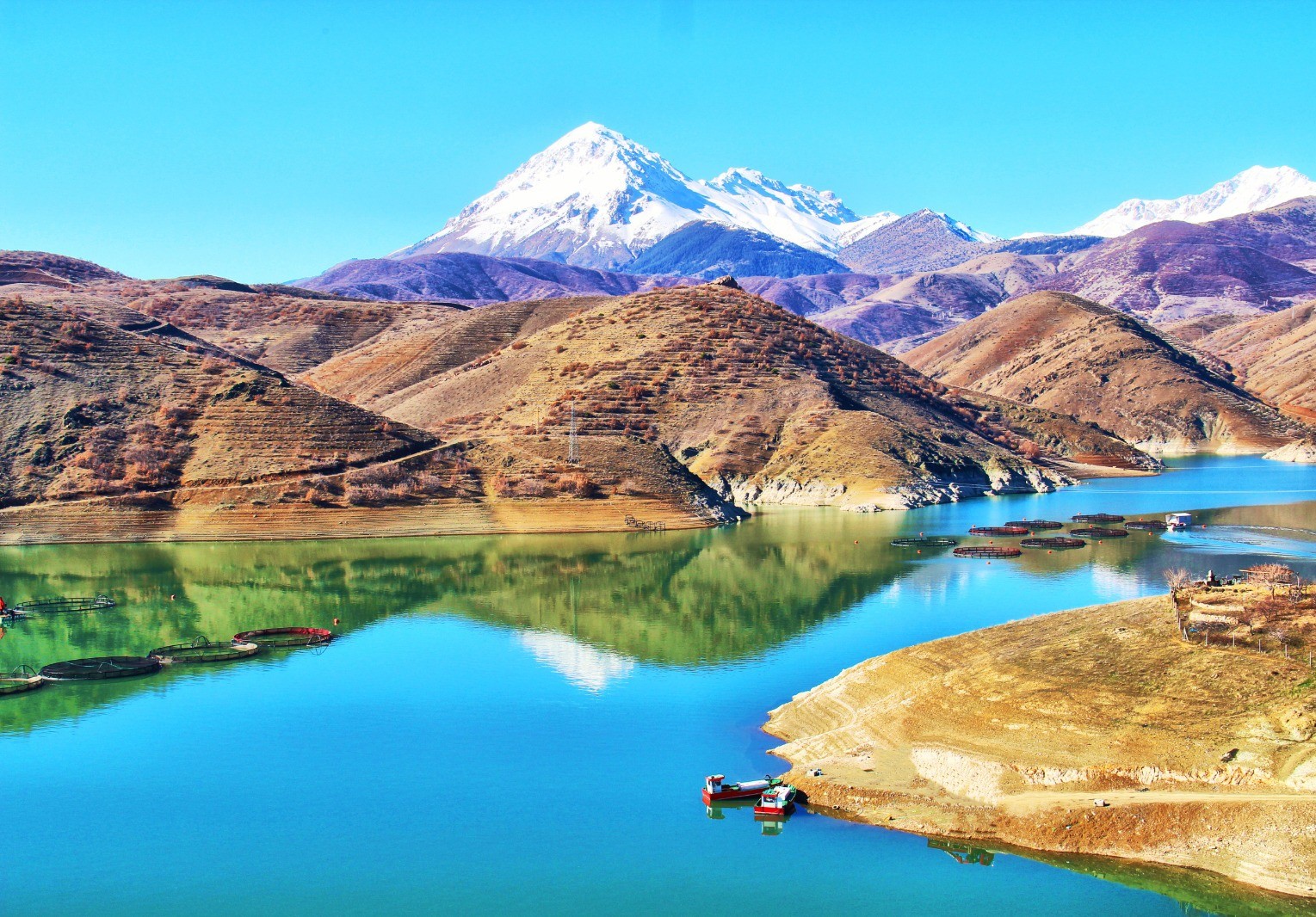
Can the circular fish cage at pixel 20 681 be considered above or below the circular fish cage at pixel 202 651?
below

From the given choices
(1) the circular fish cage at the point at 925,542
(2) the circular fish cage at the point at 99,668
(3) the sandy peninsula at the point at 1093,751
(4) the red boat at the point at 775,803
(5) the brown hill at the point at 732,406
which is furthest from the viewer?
(5) the brown hill at the point at 732,406

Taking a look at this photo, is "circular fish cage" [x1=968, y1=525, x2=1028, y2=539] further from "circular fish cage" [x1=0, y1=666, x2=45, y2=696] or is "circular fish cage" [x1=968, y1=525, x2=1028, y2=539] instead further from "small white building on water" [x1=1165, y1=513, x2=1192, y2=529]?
"circular fish cage" [x1=0, y1=666, x2=45, y2=696]

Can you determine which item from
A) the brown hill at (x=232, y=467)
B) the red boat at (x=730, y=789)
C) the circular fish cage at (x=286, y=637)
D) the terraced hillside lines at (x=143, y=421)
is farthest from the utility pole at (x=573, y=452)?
the red boat at (x=730, y=789)

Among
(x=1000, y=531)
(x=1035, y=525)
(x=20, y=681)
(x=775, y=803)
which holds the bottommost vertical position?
(x=775, y=803)

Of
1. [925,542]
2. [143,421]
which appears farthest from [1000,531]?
[143,421]

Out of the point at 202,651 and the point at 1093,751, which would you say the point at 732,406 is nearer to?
the point at 202,651

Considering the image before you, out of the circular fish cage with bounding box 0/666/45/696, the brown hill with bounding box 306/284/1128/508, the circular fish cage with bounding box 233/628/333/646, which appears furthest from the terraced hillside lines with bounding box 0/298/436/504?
the circular fish cage with bounding box 0/666/45/696

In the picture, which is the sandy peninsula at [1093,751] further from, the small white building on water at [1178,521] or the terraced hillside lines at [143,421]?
the terraced hillside lines at [143,421]

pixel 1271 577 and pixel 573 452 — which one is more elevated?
pixel 573 452
